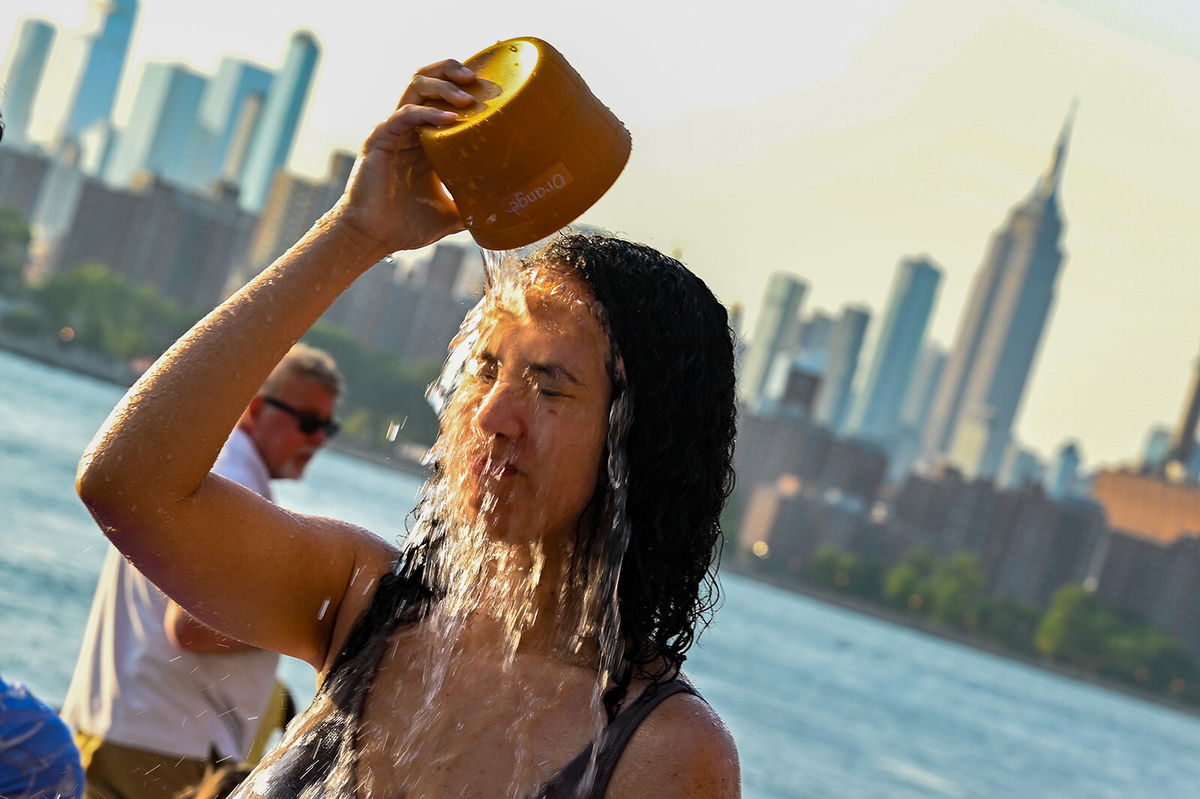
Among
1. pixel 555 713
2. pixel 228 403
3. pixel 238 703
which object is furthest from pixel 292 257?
pixel 238 703

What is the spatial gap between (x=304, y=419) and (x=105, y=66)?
195686mm

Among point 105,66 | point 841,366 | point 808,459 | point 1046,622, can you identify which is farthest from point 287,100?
point 1046,622

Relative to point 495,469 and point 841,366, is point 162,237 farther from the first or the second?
point 495,469

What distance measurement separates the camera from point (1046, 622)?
328ft

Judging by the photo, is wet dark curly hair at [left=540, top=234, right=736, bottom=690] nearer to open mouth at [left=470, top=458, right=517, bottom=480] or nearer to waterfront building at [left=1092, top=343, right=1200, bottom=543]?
open mouth at [left=470, top=458, right=517, bottom=480]

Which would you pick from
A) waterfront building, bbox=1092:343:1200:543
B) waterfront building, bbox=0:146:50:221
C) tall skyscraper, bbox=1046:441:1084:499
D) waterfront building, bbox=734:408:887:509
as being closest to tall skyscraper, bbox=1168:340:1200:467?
waterfront building, bbox=1092:343:1200:543

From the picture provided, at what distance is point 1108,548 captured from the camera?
113250 mm

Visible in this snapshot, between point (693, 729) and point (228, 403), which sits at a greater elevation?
point (228, 403)

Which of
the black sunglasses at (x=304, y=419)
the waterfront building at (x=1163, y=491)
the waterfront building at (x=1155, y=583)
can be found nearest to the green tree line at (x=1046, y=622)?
the waterfront building at (x=1155, y=583)

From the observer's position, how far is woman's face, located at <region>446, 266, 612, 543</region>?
1.81 m

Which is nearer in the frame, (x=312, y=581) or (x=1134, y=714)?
(x=312, y=581)

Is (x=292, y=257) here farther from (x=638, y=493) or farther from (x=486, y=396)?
(x=638, y=493)

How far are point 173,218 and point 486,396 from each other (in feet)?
330

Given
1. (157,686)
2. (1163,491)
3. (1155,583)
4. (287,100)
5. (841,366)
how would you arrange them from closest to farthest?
(157,686) < (1155,583) < (1163,491) < (841,366) < (287,100)
